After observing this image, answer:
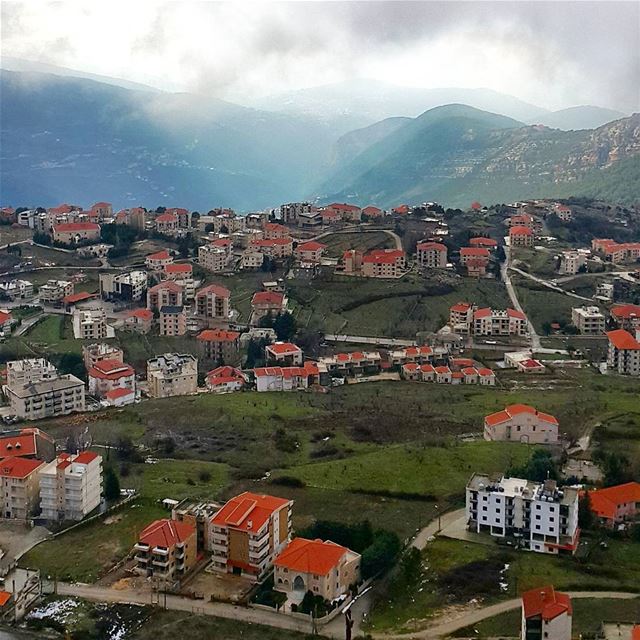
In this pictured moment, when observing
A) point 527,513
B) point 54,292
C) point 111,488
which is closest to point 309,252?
point 54,292

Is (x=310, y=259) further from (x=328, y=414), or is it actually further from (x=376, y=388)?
(x=328, y=414)

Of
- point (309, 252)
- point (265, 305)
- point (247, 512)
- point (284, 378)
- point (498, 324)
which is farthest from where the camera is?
point (309, 252)

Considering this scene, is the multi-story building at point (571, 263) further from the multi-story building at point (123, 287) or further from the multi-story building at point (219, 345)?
the multi-story building at point (123, 287)

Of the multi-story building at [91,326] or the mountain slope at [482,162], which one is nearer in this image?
the multi-story building at [91,326]

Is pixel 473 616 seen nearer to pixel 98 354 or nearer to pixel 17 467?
pixel 17 467

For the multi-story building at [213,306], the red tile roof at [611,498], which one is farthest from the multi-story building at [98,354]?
the red tile roof at [611,498]

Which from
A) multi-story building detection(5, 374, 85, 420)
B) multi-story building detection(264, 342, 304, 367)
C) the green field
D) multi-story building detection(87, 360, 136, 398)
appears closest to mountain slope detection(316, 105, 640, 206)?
multi-story building detection(264, 342, 304, 367)
